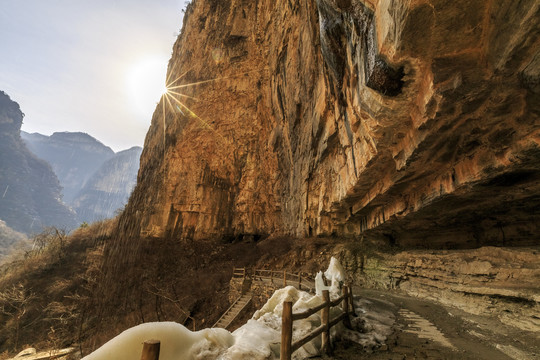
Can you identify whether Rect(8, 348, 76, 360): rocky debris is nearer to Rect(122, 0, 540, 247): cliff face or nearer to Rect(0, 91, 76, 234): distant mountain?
Rect(122, 0, 540, 247): cliff face

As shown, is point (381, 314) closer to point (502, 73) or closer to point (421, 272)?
point (421, 272)

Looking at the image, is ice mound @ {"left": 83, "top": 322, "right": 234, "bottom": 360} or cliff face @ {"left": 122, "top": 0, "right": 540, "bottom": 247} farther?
cliff face @ {"left": 122, "top": 0, "right": 540, "bottom": 247}

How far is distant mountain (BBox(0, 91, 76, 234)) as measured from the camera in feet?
356

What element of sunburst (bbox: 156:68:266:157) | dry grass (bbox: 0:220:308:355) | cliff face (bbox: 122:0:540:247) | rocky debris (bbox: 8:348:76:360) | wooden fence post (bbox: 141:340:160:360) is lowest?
rocky debris (bbox: 8:348:76:360)

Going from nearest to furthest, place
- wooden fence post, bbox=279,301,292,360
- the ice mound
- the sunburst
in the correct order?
the ice mound
wooden fence post, bbox=279,301,292,360
the sunburst

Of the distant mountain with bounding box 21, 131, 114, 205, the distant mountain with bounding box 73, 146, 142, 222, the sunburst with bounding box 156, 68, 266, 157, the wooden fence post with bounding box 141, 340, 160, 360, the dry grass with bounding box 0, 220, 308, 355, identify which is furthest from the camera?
the distant mountain with bounding box 21, 131, 114, 205

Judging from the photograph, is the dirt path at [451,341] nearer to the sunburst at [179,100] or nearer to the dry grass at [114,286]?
the dry grass at [114,286]

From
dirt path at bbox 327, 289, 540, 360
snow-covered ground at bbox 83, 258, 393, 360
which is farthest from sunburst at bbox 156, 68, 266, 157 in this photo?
dirt path at bbox 327, 289, 540, 360

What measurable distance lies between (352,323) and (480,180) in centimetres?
441

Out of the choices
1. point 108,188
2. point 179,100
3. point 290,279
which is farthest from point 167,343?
point 108,188

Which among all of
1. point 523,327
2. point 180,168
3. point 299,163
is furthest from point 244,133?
point 523,327

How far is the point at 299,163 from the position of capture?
17.4 m

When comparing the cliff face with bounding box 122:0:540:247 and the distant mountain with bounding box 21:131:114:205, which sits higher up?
the distant mountain with bounding box 21:131:114:205

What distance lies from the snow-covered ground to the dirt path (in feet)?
1.08
